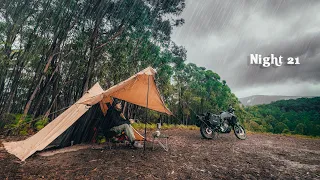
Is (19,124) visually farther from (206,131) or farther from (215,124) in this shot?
(215,124)

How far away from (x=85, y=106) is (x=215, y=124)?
5.04 meters

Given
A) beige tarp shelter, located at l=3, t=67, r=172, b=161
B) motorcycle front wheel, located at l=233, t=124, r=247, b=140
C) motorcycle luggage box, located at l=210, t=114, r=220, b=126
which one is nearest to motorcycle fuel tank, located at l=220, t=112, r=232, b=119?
motorcycle luggage box, located at l=210, t=114, r=220, b=126

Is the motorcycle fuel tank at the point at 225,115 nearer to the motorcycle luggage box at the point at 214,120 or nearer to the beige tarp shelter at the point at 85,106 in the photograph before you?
the motorcycle luggage box at the point at 214,120

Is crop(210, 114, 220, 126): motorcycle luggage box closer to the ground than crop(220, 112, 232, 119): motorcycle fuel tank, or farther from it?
closer to the ground

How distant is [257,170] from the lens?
3.35m

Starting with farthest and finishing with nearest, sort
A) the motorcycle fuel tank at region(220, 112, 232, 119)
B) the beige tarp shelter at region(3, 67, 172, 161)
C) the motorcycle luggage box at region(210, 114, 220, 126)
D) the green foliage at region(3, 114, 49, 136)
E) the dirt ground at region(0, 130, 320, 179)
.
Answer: the motorcycle fuel tank at region(220, 112, 232, 119), the motorcycle luggage box at region(210, 114, 220, 126), the green foliage at region(3, 114, 49, 136), the beige tarp shelter at region(3, 67, 172, 161), the dirt ground at region(0, 130, 320, 179)

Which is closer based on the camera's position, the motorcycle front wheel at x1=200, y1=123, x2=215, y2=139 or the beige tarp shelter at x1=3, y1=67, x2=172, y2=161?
the beige tarp shelter at x1=3, y1=67, x2=172, y2=161

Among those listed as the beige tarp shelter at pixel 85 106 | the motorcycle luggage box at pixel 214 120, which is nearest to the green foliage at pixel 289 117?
the motorcycle luggage box at pixel 214 120

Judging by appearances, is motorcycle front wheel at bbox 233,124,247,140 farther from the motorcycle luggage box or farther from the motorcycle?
the motorcycle luggage box

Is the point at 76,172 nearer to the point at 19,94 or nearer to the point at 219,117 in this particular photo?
the point at 219,117

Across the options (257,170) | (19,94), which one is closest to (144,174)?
(257,170)

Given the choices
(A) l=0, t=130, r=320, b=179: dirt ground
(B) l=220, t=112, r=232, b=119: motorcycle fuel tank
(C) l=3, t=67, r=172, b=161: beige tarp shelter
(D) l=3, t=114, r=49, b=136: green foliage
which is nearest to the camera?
(A) l=0, t=130, r=320, b=179: dirt ground

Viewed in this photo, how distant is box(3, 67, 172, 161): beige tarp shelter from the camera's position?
143 inches

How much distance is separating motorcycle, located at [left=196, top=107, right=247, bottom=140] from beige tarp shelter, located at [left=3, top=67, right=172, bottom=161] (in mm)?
2492
